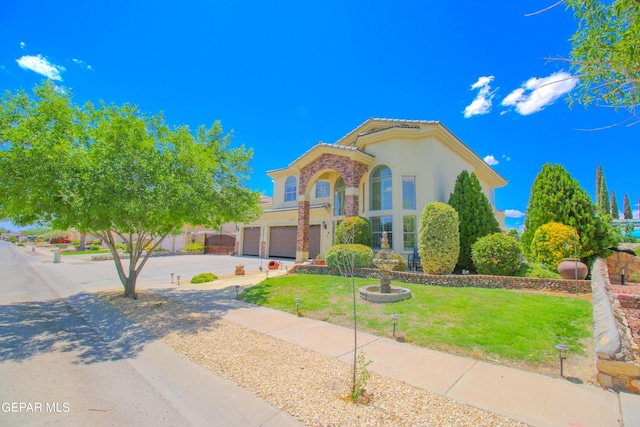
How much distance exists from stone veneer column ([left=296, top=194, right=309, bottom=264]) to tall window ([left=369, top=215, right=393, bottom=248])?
161 inches

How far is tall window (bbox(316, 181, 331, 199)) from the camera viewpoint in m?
20.9

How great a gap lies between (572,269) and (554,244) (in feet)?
5.92

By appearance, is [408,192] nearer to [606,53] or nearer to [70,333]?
[606,53]

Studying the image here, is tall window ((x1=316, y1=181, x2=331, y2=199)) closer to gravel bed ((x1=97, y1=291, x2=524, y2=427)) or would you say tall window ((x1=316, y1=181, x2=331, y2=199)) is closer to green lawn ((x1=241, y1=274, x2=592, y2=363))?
green lawn ((x1=241, y1=274, x2=592, y2=363))

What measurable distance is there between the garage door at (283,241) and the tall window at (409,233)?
978 centimetres

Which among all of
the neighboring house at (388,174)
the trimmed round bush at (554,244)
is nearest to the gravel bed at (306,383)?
the trimmed round bush at (554,244)

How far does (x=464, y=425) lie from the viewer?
9.91 ft

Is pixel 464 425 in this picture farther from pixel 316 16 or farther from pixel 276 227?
pixel 276 227

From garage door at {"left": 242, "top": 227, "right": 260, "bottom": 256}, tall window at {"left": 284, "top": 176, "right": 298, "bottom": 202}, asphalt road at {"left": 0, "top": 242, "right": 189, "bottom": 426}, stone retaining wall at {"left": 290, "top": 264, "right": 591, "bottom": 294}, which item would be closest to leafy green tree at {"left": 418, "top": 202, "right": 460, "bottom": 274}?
stone retaining wall at {"left": 290, "top": 264, "right": 591, "bottom": 294}

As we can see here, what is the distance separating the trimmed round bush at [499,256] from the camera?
10.6 m

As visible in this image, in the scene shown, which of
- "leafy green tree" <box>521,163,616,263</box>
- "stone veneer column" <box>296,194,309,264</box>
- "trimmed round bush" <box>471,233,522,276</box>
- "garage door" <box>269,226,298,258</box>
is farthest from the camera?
"garage door" <box>269,226,298,258</box>

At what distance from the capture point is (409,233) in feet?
50.4

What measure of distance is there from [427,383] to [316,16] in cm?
1110

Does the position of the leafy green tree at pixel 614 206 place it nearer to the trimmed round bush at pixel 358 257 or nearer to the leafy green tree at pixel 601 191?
the leafy green tree at pixel 601 191
